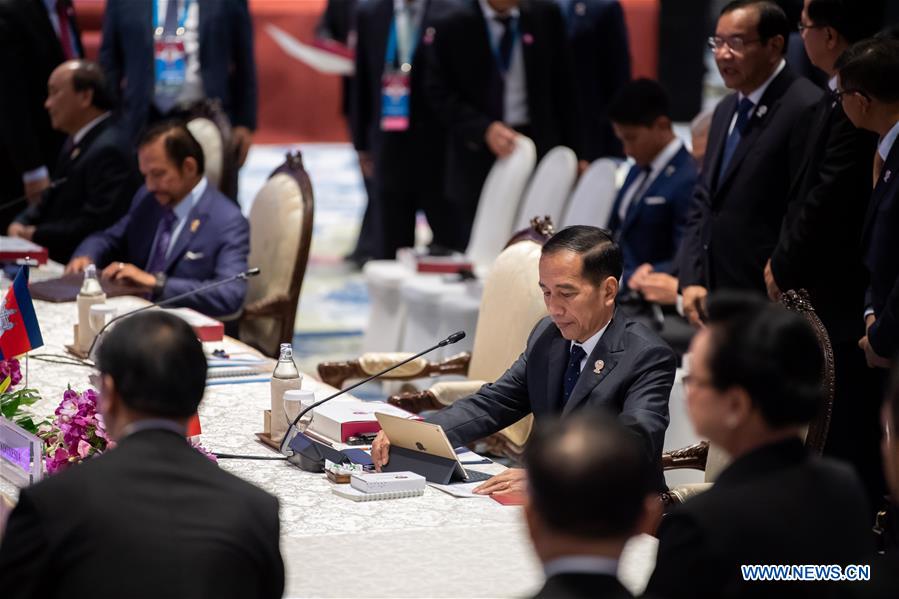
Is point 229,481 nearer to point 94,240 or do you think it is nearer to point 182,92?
point 94,240

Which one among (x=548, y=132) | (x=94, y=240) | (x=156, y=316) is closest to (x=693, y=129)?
(x=548, y=132)

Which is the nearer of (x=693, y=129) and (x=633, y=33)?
(x=693, y=129)

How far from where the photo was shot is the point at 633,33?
1151cm

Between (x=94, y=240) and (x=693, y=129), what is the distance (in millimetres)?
2400

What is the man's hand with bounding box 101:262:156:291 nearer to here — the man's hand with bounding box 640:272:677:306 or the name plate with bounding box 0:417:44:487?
the man's hand with bounding box 640:272:677:306

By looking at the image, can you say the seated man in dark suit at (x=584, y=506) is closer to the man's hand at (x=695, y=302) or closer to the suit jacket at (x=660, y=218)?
the man's hand at (x=695, y=302)

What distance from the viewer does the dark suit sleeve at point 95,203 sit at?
5.75m

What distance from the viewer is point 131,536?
5.53ft

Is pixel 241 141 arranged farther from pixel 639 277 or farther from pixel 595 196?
pixel 639 277

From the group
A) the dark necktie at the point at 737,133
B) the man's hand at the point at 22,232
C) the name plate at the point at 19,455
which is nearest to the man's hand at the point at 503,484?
the name plate at the point at 19,455

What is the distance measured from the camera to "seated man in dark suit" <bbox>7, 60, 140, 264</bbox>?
576cm

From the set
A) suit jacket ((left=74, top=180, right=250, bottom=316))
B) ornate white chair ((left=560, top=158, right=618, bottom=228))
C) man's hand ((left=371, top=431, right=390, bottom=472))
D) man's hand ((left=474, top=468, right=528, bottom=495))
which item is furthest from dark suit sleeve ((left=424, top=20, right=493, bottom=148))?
man's hand ((left=474, top=468, right=528, bottom=495))

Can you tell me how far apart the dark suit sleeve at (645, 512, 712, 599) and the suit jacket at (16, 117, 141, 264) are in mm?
4395

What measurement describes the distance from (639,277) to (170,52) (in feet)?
9.77
